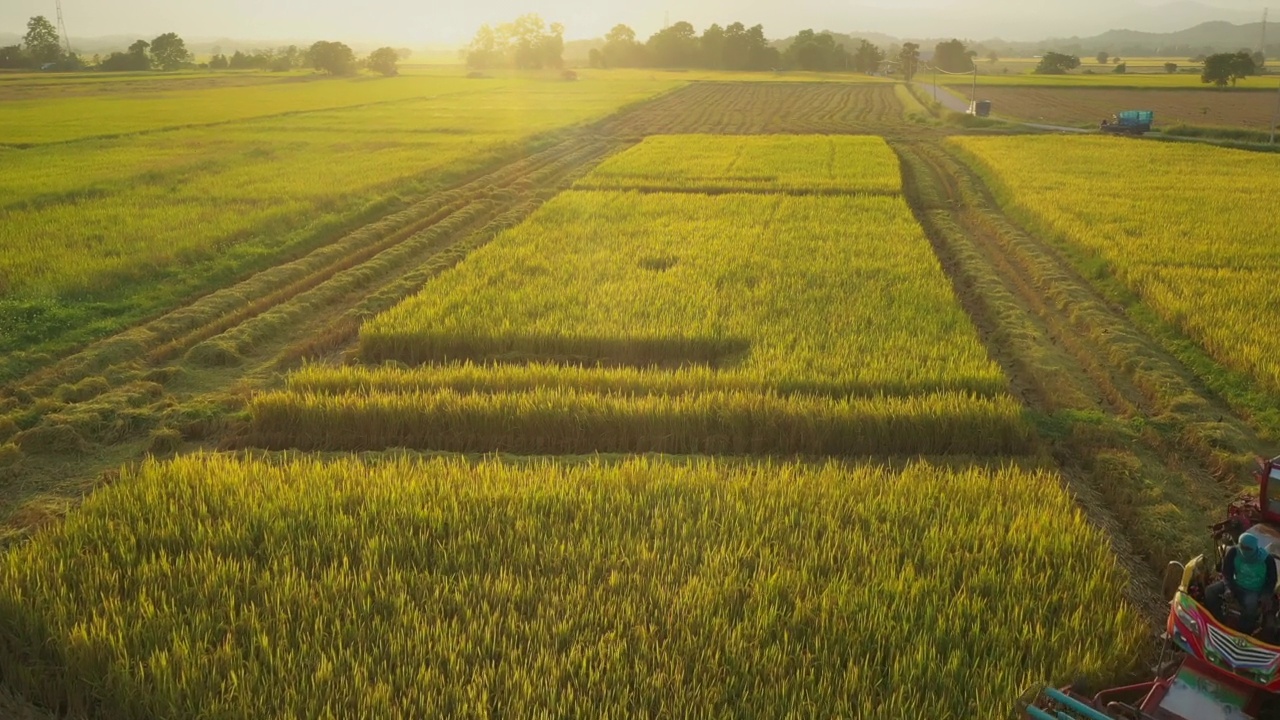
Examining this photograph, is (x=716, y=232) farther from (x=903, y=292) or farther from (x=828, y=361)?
(x=828, y=361)

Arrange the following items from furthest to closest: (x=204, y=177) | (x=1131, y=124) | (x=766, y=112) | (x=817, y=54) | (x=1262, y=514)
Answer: (x=817, y=54), (x=766, y=112), (x=1131, y=124), (x=204, y=177), (x=1262, y=514)

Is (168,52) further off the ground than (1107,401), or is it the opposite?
(168,52)

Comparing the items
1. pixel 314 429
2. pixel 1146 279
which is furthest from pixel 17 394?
pixel 1146 279

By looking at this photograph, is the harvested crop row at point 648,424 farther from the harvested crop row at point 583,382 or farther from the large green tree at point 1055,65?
the large green tree at point 1055,65

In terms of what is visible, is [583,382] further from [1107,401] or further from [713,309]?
[1107,401]

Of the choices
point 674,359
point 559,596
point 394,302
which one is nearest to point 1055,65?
point 394,302

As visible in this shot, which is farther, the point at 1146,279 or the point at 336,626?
the point at 1146,279

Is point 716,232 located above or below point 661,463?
above

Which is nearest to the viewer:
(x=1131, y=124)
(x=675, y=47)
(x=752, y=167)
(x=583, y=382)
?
(x=583, y=382)
